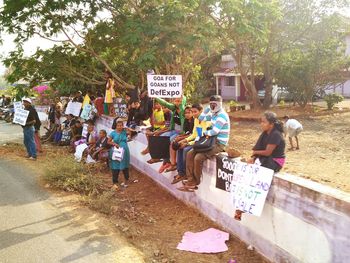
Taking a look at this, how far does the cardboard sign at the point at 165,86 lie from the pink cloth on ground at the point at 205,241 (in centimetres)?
346

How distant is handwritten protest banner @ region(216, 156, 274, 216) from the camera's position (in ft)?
17.4

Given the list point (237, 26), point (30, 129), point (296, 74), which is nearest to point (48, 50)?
point (30, 129)

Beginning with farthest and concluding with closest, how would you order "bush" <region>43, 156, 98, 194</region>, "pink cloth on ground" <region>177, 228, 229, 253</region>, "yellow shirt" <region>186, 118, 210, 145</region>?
"bush" <region>43, 156, 98, 194</region> < "yellow shirt" <region>186, 118, 210, 145</region> < "pink cloth on ground" <region>177, 228, 229, 253</region>

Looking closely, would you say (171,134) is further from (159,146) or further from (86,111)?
(86,111)

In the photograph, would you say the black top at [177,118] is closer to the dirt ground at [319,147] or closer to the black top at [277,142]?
the dirt ground at [319,147]

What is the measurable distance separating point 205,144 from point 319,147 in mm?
6594

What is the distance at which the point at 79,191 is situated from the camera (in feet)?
29.3

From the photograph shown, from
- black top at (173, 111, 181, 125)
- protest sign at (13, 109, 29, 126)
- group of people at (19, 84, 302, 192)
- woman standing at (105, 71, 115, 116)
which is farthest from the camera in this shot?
woman standing at (105, 71, 115, 116)

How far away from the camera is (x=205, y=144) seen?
6.62 meters

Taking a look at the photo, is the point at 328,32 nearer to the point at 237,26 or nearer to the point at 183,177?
the point at 237,26

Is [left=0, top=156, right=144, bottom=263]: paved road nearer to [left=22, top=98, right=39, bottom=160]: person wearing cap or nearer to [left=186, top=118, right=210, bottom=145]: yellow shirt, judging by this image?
[left=186, top=118, right=210, bottom=145]: yellow shirt

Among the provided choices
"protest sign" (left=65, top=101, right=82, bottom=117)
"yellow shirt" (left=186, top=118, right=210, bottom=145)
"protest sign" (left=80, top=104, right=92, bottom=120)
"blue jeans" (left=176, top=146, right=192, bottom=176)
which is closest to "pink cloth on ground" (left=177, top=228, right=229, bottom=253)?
"blue jeans" (left=176, top=146, right=192, bottom=176)

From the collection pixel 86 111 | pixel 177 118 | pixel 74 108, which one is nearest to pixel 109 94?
pixel 86 111

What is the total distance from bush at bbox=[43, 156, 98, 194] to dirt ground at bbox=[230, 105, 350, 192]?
433 cm
